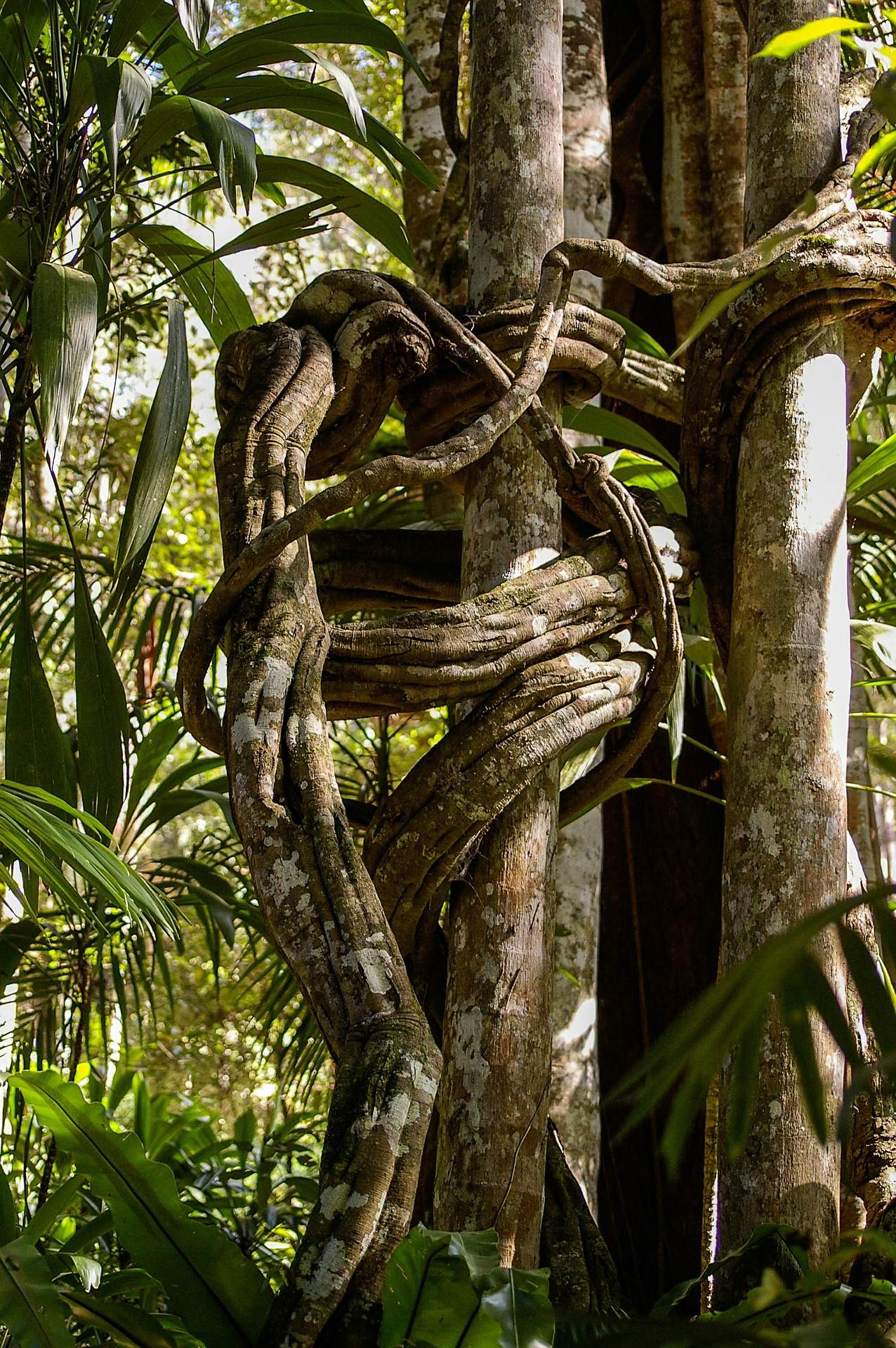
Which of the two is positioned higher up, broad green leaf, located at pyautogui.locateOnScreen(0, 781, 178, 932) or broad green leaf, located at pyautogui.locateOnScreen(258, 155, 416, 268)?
broad green leaf, located at pyautogui.locateOnScreen(258, 155, 416, 268)

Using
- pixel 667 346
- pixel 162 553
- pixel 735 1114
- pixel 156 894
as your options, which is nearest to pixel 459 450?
pixel 156 894

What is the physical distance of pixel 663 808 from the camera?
2.67 metres

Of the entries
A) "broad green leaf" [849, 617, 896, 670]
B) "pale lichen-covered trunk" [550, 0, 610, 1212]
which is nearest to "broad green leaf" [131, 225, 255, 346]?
"pale lichen-covered trunk" [550, 0, 610, 1212]

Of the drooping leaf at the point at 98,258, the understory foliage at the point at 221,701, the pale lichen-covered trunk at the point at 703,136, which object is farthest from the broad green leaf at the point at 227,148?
the pale lichen-covered trunk at the point at 703,136

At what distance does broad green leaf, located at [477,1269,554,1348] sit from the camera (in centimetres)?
87

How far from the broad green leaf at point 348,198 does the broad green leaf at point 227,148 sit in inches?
9.8

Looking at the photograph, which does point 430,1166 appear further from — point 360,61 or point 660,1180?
point 360,61

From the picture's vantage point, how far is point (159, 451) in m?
1.40

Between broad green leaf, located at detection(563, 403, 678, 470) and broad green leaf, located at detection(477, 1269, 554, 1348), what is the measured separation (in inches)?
47.1

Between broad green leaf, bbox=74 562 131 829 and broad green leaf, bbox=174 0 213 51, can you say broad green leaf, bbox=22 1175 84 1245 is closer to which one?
broad green leaf, bbox=74 562 131 829

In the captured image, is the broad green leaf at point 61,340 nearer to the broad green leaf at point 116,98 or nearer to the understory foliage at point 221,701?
the understory foliage at point 221,701

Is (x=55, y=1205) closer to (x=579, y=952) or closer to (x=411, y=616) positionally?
(x=411, y=616)

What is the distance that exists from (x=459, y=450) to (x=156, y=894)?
56cm

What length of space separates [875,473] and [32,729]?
3.97 ft
